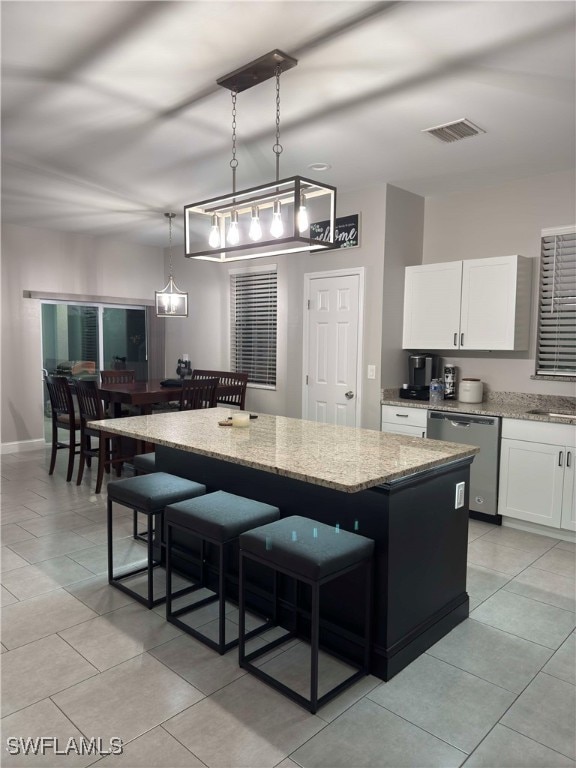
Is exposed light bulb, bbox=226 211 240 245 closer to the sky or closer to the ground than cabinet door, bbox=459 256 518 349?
closer to the sky

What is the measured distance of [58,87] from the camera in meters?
2.95

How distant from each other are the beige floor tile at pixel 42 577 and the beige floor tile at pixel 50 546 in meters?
0.11

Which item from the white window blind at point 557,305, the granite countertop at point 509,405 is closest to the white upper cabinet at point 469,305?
the white window blind at point 557,305

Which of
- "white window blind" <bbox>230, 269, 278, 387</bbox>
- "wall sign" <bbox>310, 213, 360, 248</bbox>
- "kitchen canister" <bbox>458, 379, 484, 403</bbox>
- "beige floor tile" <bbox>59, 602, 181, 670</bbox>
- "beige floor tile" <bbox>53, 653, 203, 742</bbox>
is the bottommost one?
"beige floor tile" <bbox>59, 602, 181, 670</bbox>

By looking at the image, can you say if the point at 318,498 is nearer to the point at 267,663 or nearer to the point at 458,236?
the point at 267,663

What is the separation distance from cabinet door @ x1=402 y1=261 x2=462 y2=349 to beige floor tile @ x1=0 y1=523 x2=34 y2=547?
11.4 feet

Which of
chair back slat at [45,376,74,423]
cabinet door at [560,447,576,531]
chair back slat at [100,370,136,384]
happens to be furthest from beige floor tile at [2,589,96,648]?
chair back slat at [100,370,136,384]

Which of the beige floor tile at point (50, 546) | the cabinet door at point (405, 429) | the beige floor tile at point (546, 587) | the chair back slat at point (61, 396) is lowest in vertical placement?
the beige floor tile at point (546, 587)

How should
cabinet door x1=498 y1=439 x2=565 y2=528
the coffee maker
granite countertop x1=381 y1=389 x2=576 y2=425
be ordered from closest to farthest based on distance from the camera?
1. cabinet door x1=498 y1=439 x2=565 y2=528
2. granite countertop x1=381 y1=389 x2=576 y2=425
3. the coffee maker

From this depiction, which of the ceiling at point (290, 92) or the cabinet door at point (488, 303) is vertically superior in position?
the ceiling at point (290, 92)

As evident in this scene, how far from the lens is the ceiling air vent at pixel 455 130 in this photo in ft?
11.0

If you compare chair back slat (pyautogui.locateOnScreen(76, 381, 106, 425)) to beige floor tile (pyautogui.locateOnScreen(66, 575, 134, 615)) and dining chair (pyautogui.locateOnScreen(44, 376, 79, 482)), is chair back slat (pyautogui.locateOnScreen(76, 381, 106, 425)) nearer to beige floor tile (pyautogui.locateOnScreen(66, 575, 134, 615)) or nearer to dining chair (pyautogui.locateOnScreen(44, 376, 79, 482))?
dining chair (pyautogui.locateOnScreen(44, 376, 79, 482))

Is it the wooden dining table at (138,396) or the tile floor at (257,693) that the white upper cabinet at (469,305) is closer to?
the tile floor at (257,693)

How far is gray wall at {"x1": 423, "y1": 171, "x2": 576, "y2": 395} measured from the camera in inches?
170
